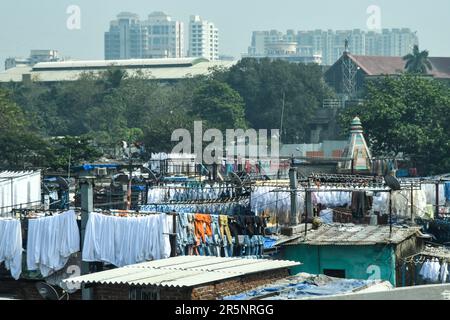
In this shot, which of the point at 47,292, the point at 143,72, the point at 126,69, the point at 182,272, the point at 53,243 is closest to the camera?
the point at 182,272

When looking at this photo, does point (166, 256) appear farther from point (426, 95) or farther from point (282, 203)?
point (426, 95)

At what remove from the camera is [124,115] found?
69.5m

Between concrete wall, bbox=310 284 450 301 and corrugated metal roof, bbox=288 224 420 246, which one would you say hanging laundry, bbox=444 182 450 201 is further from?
concrete wall, bbox=310 284 450 301

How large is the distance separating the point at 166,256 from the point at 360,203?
26.4 feet

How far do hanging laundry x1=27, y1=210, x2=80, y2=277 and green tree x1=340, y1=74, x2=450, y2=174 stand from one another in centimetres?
2489

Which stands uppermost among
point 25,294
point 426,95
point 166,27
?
point 166,27

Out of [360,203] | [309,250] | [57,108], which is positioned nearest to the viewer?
[309,250]

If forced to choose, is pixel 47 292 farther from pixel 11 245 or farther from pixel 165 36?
pixel 165 36

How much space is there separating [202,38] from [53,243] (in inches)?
6317

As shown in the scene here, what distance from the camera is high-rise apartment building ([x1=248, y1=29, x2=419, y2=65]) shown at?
495ft

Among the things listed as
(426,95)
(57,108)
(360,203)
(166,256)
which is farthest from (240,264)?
(57,108)

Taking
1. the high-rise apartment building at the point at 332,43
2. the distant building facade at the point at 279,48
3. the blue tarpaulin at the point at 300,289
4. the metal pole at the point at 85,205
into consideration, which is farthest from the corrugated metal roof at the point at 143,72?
the blue tarpaulin at the point at 300,289

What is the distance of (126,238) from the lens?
636 inches

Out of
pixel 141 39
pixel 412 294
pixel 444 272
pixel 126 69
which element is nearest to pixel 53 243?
pixel 444 272
